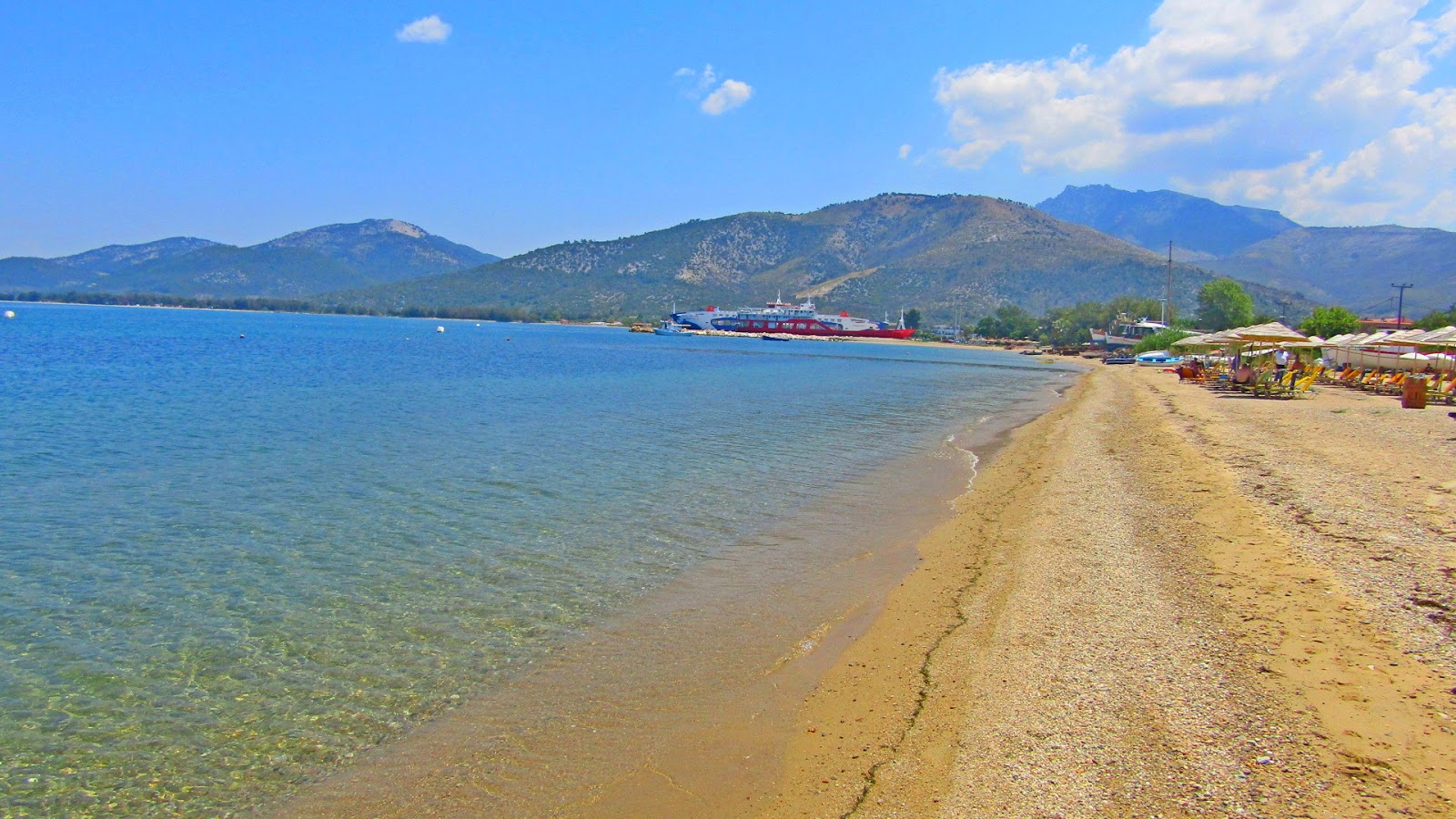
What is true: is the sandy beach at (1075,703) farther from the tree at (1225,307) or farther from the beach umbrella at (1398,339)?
the tree at (1225,307)

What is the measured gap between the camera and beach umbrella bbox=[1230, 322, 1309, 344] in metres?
26.3

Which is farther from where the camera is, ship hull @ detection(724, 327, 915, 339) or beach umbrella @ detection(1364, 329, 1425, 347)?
ship hull @ detection(724, 327, 915, 339)

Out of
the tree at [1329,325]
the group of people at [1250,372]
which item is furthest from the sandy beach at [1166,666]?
the tree at [1329,325]

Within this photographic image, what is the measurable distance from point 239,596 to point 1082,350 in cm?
10622

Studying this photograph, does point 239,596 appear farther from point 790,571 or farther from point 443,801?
point 790,571

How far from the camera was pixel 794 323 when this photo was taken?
145m

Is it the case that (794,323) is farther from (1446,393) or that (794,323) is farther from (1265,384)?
(1446,393)

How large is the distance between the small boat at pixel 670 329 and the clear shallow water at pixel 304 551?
117 meters

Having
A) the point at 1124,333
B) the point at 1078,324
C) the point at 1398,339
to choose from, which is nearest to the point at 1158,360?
the point at 1398,339

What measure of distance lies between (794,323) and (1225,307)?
69.2 m

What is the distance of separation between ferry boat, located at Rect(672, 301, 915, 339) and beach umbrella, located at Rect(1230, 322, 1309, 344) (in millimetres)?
116368

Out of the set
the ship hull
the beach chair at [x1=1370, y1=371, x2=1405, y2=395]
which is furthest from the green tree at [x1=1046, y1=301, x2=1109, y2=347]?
the beach chair at [x1=1370, y1=371, x2=1405, y2=395]

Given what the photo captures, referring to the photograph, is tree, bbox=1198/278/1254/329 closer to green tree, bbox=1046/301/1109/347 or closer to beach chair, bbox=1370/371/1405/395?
green tree, bbox=1046/301/1109/347

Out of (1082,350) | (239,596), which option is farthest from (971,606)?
(1082,350)
